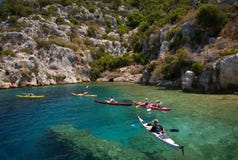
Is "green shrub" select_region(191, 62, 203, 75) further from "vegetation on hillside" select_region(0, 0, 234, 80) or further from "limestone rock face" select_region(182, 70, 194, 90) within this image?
"limestone rock face" select_region(182, 70, 194, 90)

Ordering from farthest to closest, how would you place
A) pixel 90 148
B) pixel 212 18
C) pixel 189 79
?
pixel 212 18 < pixel 189 79 < pixel 90 148

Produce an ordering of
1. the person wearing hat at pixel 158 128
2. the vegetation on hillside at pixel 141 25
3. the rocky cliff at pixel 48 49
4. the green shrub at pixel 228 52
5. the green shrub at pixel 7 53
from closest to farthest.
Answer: the person wearing hat at pixel 158 128 < the green shrub at pixel 228 52 < the vegetation on hillside at pixel 141 25 < the rocky cliff at pixel 48 49 < the green shrub at pixel 7 53

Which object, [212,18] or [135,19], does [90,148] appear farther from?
[135,19]

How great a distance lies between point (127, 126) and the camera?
2505cm

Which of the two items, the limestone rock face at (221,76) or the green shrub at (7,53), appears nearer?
the limestone rock face at (221,76)

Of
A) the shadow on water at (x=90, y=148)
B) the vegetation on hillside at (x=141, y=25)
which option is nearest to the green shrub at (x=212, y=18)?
the vegetation on hillside at (x=141, y=25)

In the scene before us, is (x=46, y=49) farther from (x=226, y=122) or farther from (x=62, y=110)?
(x=226, y=122)

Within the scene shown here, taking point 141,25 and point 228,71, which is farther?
point 141,25

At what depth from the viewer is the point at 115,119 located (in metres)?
28.5

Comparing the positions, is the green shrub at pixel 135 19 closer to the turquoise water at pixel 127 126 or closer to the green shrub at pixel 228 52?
the green shrub at pixel 228 52

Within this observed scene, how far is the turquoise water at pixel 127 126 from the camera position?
57.7ft

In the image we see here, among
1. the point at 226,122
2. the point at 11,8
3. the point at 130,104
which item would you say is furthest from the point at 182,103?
the point at 11,8

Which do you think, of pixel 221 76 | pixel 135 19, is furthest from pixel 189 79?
pixel 135 19

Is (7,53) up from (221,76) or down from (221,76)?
up
